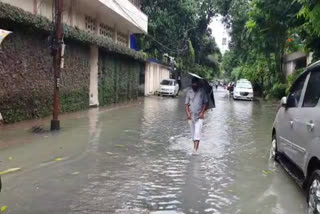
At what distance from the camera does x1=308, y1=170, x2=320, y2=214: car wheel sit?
4.42 m

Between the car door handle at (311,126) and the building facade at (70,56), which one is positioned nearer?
the car door handle at (311,126)

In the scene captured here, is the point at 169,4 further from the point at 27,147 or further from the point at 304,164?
the point at 304,164

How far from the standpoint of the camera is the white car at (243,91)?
3319cm

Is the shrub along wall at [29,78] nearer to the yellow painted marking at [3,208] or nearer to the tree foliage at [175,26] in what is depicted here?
the yellow painted marking at [3,208]

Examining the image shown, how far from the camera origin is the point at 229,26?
140 feet

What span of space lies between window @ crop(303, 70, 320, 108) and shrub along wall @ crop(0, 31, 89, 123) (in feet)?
27.1

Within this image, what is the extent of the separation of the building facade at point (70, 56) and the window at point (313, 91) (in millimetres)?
8151

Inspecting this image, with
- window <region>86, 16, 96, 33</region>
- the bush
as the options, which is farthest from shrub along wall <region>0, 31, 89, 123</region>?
the bush

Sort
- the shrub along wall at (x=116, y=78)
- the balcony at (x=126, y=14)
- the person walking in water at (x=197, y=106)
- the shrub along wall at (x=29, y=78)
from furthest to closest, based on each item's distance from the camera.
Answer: the shrub along wall at (x=116, y=78)
the balcony at (x=126, y=14)
the shrub along wall at (x=29, y=78)
the person walking in water at (x=197, y=106)

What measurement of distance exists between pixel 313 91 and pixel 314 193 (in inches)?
59.2

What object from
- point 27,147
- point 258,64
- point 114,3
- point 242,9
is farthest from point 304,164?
point 258,64

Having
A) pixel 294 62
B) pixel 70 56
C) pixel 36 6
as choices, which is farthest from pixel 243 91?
pixel 36 6

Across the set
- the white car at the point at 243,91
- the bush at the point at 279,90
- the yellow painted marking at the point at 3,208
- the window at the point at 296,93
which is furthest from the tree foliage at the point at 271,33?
the yellow painted marking at the point at 3,208

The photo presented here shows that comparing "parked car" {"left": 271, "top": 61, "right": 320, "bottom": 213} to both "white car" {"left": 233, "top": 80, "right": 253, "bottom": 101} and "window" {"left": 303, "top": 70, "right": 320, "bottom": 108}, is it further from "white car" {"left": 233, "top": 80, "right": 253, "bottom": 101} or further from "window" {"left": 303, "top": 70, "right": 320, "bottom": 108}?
"white car" {"left": 233, "top": 80, "right": 253, "bottom": 101}
